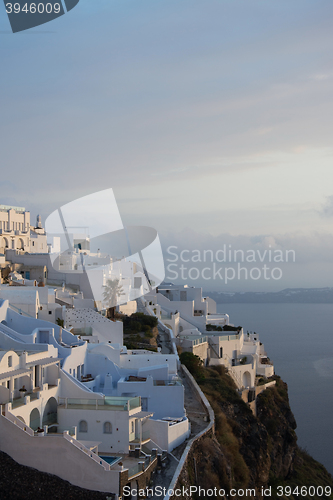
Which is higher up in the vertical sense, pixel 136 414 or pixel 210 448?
pixel 136 414

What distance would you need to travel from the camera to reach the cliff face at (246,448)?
1630cm

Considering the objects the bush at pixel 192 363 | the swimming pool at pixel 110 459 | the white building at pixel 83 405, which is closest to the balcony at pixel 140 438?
the white building at pixel 83 405

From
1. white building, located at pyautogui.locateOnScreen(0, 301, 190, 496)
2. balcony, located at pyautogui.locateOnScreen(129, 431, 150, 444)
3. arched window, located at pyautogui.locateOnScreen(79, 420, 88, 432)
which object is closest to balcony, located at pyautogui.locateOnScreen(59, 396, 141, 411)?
white building, located at pyautogui.locateOnScreen(0, 301, 190, 496)

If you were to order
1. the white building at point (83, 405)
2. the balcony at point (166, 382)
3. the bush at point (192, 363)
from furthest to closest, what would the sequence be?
the bush at point (192, 363)
the balcony at point (166, 382)
the white building at point (83, 405)

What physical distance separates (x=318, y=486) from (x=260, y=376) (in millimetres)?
7009

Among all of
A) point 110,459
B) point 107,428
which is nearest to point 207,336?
point 107,428

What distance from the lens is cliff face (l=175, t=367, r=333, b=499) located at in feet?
53.5

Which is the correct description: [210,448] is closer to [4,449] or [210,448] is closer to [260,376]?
[4,449]

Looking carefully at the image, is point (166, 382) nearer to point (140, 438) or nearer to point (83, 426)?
point (140, 438)

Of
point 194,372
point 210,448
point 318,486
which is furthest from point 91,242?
point 210,448

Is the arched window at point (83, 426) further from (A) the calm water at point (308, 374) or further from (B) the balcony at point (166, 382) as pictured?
(A) the calm water at point (308, 374)

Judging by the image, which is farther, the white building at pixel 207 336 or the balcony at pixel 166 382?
the white building at pixel 207 336

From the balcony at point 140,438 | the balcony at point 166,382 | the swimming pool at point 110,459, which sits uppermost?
the balcony at point 166,382

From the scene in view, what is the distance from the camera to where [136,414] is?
50.2 ft
